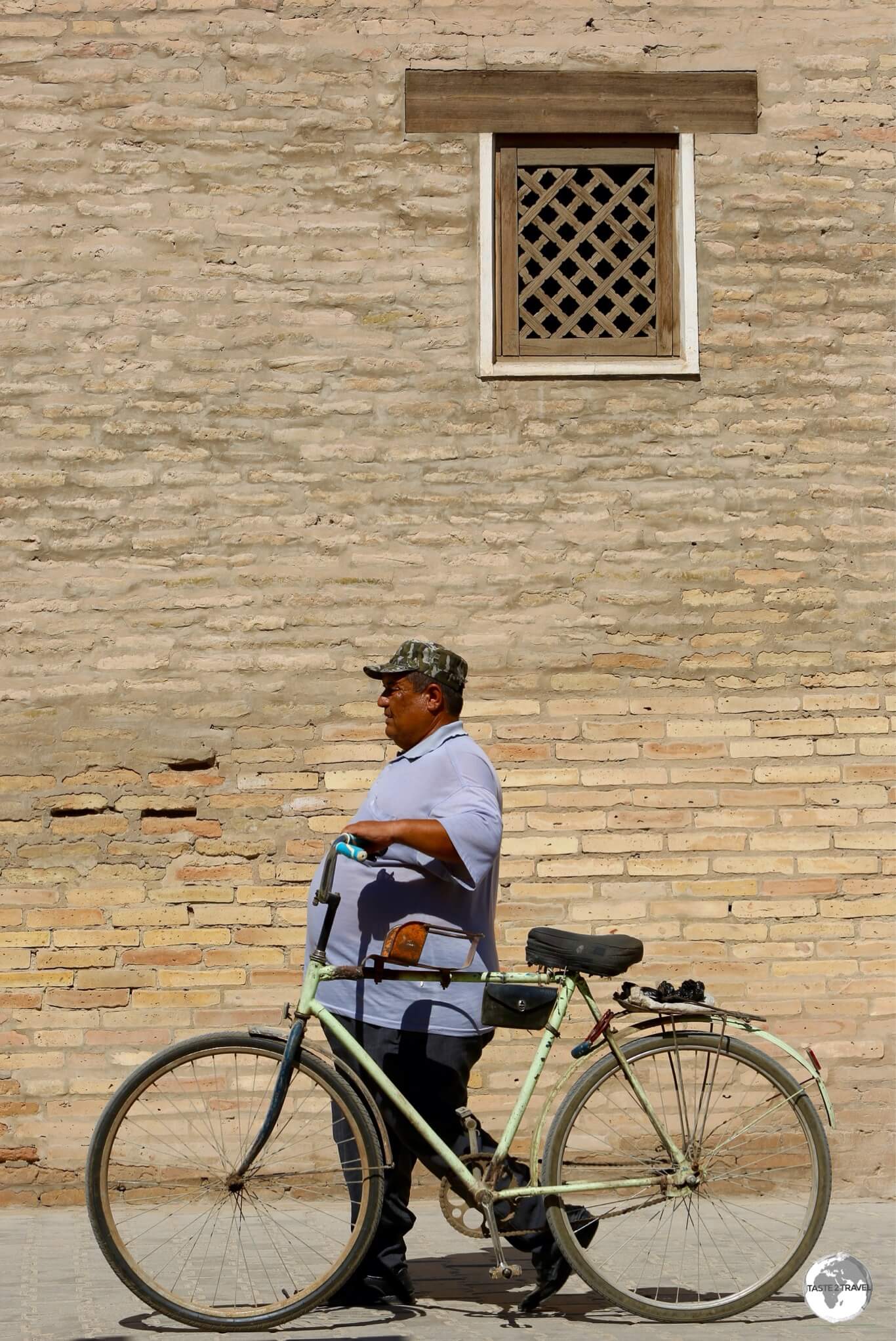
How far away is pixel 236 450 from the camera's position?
674 centimetres

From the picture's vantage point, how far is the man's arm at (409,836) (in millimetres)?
4445

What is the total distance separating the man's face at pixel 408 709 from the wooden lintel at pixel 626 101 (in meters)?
3.03

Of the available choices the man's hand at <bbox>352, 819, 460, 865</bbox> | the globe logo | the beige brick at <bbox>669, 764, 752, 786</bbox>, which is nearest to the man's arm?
the man's hand at <bbox>352, 819, 460, 865</bbox>

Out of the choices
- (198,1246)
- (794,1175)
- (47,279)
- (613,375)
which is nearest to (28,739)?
(47,279)

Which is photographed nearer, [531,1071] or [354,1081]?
[354,1081]

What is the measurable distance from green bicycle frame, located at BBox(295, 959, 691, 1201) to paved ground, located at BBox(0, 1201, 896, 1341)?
1.19 feet

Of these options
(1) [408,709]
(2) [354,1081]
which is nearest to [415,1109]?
(2) [354,1081]

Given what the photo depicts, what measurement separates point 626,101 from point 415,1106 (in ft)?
14.0

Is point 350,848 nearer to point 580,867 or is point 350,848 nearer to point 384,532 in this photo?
point 580,867

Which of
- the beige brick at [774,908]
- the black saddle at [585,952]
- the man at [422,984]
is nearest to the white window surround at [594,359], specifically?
the beige brick at [774,908]

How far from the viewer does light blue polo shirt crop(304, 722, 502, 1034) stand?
4.67 metres

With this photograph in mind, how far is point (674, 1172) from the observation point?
14.9ft

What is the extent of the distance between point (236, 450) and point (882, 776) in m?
2.82

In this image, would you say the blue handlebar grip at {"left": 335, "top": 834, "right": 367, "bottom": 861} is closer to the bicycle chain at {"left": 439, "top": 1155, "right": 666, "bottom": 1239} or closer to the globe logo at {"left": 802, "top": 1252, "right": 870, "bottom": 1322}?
the bicycle chain at {"left": 439, "top": 1155, "right": 666, "bottom": 1239}
